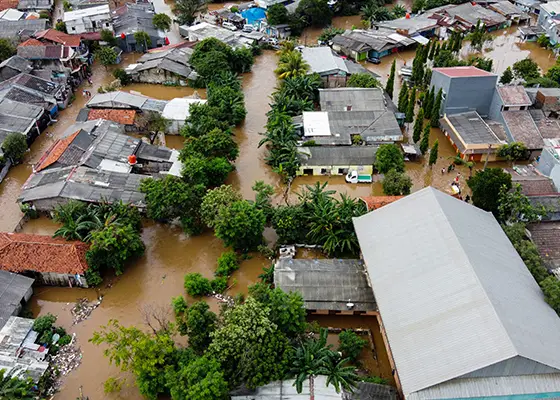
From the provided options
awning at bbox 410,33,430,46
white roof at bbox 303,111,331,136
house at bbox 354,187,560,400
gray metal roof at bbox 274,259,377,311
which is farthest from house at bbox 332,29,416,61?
gray metal roof at bbox 274,259,377,311

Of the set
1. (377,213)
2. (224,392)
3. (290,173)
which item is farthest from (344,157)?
(224,392)

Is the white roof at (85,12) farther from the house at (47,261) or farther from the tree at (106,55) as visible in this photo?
the house at (47,261)

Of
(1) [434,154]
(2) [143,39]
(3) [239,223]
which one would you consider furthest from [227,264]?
(2) [143,39]

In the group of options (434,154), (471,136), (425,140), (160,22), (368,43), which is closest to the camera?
(434,154)

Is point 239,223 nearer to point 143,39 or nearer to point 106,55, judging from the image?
point 106,55

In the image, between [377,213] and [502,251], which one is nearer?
[502,251]

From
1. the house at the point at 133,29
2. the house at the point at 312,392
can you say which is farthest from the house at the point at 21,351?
the house at the point at 133,29

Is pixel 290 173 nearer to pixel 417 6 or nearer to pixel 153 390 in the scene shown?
pixel 153 390
